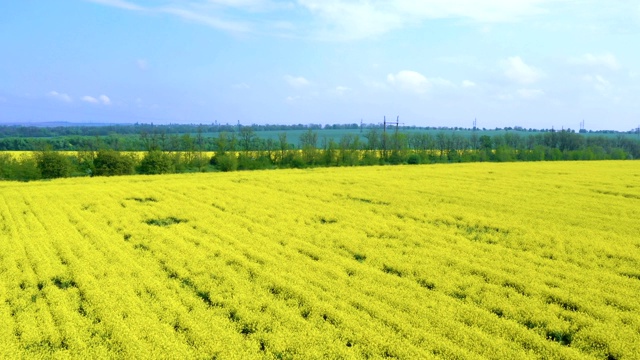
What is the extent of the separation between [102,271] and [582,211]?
21.5 metres

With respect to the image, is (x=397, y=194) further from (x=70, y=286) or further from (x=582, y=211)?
(x=70, y=286)

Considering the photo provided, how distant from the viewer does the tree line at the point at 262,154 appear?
57.2 meters

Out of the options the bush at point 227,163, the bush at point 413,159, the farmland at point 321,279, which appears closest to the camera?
the farmland at point 321,279

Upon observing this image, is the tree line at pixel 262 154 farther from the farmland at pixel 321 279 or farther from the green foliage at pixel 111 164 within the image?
the farmland at pixel 321 279

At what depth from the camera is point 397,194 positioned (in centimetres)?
2955

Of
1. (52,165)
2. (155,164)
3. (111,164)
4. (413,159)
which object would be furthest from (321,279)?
(413,159)

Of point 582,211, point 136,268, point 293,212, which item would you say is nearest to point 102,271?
point 136,268

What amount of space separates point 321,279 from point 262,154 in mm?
74269

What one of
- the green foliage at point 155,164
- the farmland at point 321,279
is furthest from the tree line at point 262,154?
the farmland at point 321,279

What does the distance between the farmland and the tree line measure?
1333 inches

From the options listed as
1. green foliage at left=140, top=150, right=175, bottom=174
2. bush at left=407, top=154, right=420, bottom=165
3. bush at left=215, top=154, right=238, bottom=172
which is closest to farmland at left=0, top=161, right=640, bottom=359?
green foliage at left=140, top=150, right=175, bottom=174

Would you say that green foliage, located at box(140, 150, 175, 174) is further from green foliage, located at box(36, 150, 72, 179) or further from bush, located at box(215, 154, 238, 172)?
bush, located at box(215, 154, 238, 172)

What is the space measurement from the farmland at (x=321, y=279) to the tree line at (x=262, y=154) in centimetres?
3385

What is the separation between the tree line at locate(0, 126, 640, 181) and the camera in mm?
57219
